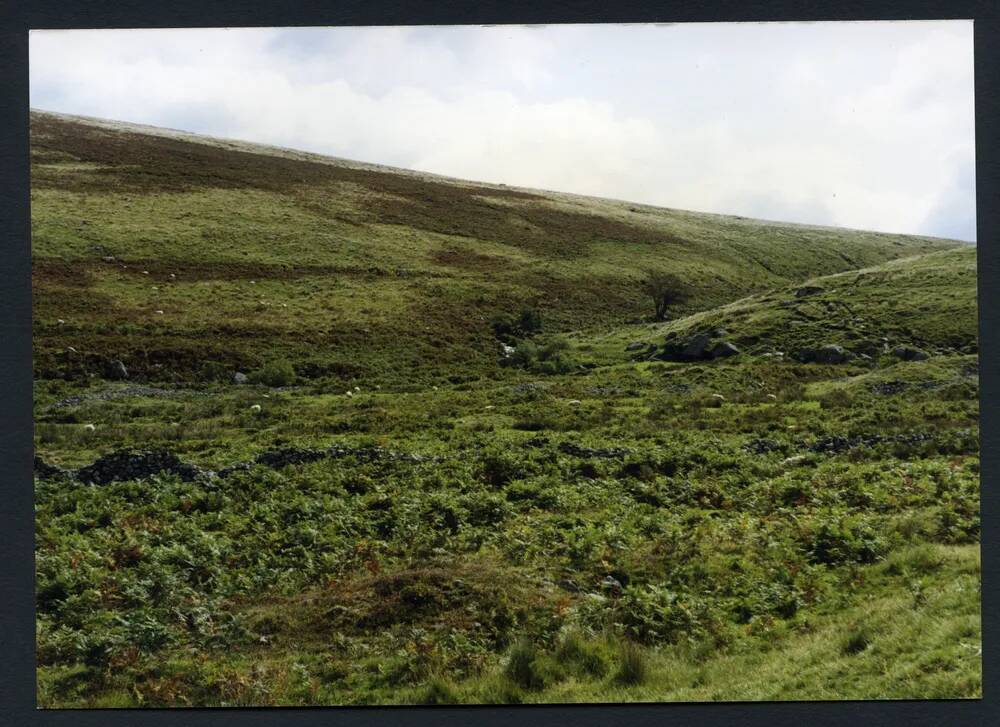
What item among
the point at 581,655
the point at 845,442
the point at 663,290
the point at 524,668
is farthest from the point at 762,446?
the point at 524,668

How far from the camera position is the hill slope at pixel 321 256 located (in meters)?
13.7

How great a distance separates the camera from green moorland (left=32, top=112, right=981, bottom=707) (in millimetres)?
10180

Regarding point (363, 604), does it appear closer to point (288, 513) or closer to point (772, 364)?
point (288, 513)

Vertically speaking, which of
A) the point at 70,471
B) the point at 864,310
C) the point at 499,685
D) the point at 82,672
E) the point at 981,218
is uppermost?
the point at 981,218

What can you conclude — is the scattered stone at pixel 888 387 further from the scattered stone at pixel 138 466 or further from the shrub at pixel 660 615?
the scattered stone at pixel 138 466

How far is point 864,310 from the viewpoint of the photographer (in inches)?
604

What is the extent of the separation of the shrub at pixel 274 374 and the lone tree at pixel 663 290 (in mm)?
7438

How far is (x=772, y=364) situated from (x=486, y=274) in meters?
6.03

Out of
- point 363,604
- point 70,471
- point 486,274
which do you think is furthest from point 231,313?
point 363,604

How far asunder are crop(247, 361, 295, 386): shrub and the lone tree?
7.44m

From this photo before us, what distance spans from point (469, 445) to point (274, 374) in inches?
156

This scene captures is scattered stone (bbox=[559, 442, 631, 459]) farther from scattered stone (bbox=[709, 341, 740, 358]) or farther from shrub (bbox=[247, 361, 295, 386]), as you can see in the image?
shrub (bbox=[247, 361, 295, 386])

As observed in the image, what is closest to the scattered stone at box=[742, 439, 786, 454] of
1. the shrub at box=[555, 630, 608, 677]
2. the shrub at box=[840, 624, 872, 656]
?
the shrub at box=[840, 624, 872, 656]

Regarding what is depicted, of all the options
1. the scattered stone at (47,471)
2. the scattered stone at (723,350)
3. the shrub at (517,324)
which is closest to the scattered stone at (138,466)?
the scattered stone at (47,471)
